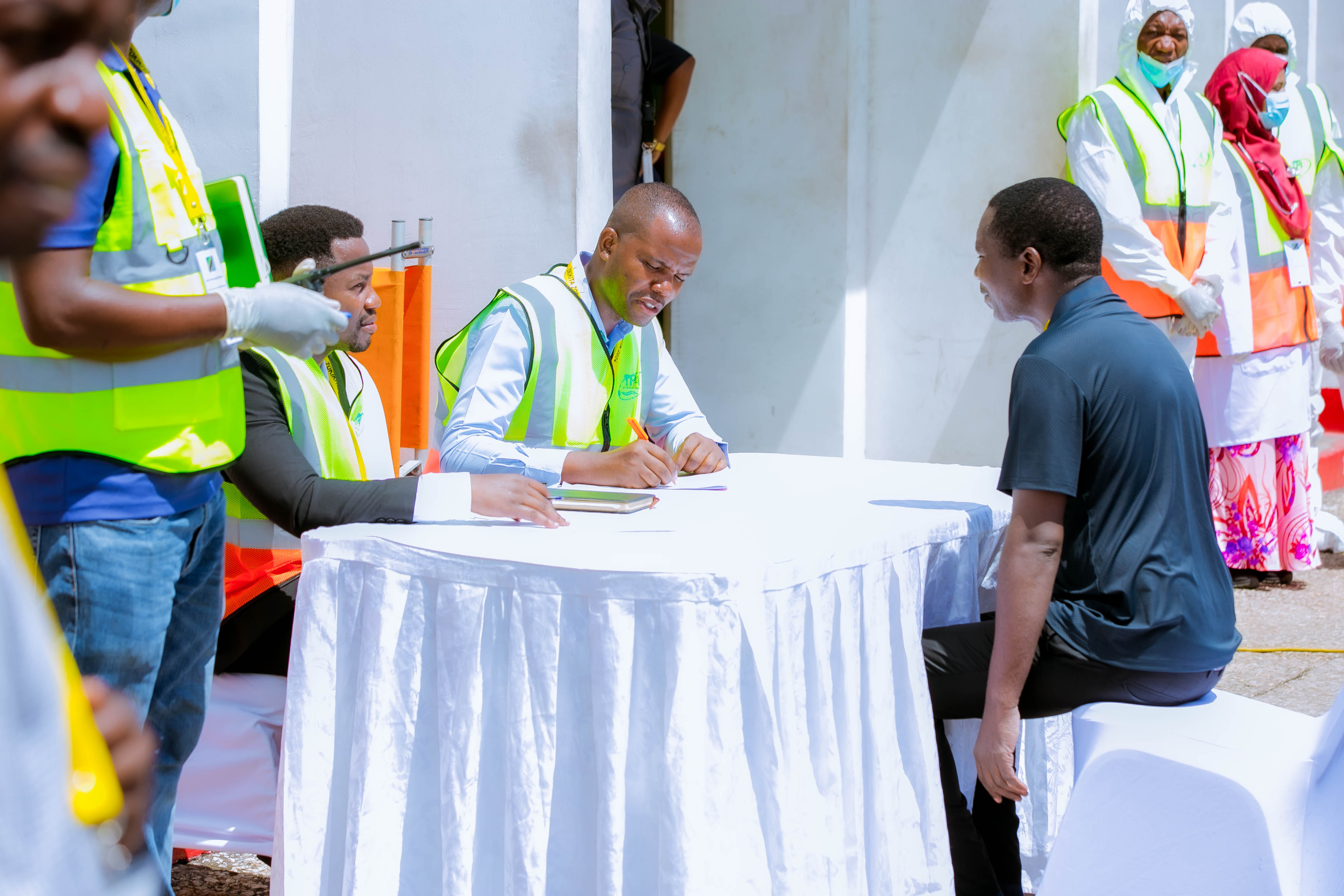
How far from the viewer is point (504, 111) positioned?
12.3 ft

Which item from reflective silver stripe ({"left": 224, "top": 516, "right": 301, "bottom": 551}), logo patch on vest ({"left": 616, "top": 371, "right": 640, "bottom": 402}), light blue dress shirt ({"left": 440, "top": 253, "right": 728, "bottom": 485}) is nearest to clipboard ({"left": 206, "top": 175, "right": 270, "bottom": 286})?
reflective silver stripe ({"left": 224, "top": 516, "right": 301, "bottom": 551})

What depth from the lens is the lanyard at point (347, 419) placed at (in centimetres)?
249

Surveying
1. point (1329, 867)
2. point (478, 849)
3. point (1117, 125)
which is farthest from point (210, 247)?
point (1117, 125)

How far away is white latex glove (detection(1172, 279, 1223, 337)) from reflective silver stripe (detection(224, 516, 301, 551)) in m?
3.47

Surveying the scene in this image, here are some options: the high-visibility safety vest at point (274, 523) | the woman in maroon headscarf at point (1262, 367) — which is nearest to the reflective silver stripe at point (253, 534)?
the high-visibility safety vest at point (274, 523)

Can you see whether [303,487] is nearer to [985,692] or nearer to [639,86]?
[985,692]

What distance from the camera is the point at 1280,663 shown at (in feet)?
13.3

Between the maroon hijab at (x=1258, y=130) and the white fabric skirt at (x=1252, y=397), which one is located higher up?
the maroon hijab at (x=1258, y=130)

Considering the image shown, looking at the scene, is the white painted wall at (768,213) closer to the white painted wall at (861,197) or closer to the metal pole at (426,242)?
the white painted wall at (861,197)

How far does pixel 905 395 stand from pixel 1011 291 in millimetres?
3552

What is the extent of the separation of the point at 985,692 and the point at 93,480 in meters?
1.44

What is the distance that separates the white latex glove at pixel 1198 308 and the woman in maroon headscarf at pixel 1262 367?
27 cm

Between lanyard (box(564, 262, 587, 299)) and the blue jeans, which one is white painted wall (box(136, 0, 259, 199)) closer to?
lanyard (box(564, 262, 587, 299))

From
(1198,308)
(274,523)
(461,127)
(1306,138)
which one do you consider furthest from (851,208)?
(274,523)
